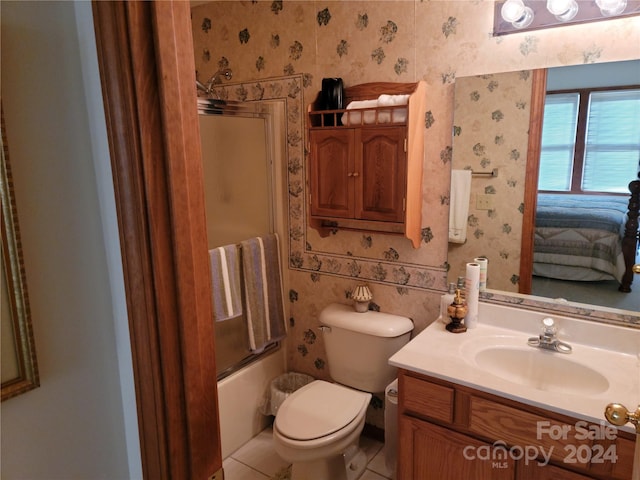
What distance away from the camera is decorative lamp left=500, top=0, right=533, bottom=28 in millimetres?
1651

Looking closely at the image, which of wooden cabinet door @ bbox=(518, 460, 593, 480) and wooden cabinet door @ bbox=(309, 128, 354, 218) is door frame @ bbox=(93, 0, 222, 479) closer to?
wooden cabinet door @ bbox=(518, 460, 593, 480)

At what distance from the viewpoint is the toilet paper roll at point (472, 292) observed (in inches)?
73.1

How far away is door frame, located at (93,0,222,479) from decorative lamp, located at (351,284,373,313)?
4.99ft

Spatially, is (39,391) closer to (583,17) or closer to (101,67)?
(101,67)

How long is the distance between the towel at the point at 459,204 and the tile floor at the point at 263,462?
120 centimetres

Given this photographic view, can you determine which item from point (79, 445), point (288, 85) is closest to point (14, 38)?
point (79, 445)

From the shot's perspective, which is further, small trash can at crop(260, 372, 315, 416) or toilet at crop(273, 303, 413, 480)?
small trash can at crop(260, 372, 315, 416)

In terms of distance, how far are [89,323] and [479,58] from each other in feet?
5.73

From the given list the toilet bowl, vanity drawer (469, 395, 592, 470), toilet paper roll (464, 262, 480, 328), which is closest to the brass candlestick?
toilet paper roll (464, 262, 480, 328)

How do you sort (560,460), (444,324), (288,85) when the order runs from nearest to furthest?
(560,460) → (444,324) → (288,85)

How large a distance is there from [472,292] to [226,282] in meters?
1.14

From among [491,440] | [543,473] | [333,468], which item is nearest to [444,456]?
[491,440]

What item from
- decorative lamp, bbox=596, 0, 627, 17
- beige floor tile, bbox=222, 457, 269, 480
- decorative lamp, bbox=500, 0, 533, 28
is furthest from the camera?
beige floor tile, bbox=222, 457, 269, 480

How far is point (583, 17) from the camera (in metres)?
1.57
